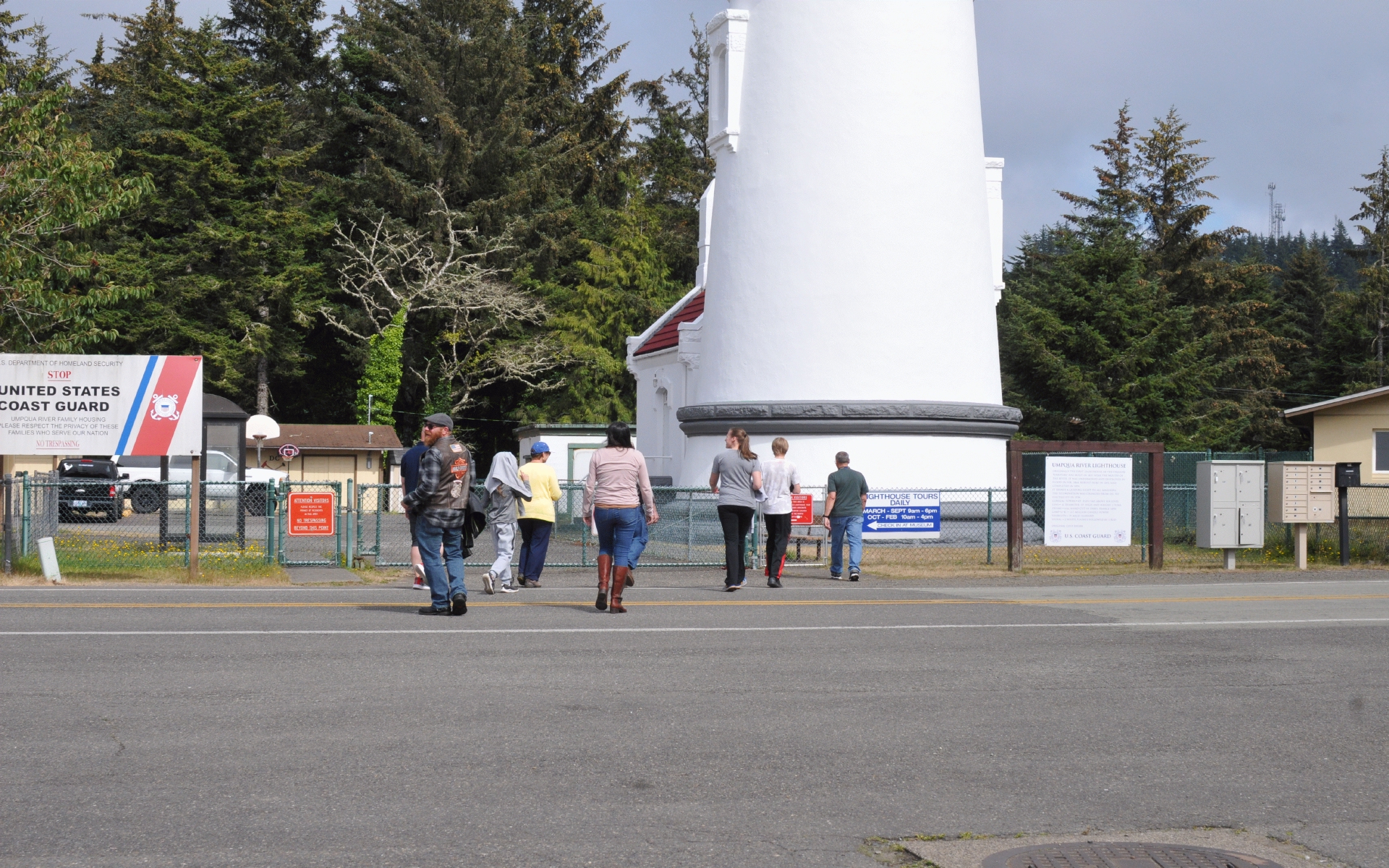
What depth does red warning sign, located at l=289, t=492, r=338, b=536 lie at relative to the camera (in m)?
18.4

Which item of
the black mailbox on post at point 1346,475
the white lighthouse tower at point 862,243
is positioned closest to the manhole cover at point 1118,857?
the black mailbox on post at point 1346,475

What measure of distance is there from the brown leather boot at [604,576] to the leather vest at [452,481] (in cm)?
139

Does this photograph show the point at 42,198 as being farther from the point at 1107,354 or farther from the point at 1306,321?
the point at 1306,321

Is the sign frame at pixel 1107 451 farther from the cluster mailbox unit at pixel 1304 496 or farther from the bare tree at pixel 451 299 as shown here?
the bare tree at pixel 451 299

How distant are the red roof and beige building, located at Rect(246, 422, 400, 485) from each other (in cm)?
1601

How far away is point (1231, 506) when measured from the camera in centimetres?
1978

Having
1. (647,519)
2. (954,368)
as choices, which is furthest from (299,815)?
(954,368)

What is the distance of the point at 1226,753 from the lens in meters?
7.14

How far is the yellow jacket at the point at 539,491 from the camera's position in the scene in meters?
15.1

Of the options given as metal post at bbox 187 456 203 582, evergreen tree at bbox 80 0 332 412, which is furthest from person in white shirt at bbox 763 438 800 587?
evergreen tree at bbox 80 0 332 412

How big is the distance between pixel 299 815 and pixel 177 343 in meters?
48.1

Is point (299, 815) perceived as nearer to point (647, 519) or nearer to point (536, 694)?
point (536, 694)

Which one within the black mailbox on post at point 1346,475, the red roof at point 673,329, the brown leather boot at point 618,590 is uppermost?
the red roof at point 673,329

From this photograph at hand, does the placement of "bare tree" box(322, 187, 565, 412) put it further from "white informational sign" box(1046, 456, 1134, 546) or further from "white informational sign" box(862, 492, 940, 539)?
"white informational sign" box(1046, 456, 1134, 546)
